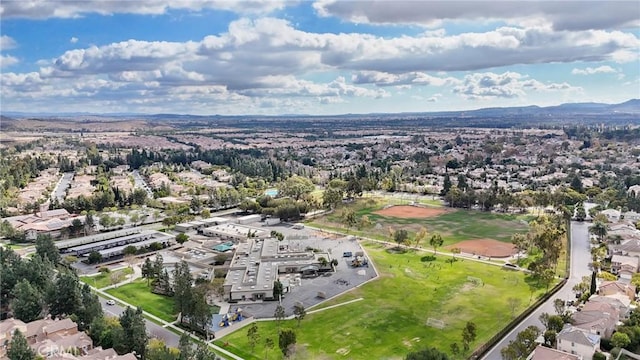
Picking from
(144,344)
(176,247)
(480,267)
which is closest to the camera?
(144,344)

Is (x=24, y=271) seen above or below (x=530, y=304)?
above

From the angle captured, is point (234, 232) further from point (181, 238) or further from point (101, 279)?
point (101, 279)

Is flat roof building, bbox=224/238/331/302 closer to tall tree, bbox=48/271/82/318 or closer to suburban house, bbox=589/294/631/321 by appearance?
tall tree, bbox=48/271/82/318

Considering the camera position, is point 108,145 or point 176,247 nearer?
point 176,247

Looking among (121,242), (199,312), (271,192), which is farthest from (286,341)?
(271,192)

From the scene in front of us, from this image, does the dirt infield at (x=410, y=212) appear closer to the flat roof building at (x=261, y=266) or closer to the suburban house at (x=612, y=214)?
the suburban house at (x=612, y=214)

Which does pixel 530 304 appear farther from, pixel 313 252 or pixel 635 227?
pixel 635 227

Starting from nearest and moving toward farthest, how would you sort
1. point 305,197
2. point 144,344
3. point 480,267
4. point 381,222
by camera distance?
1. point 144,344
2. point 480,267
3. point 381,222
4. point 305,197

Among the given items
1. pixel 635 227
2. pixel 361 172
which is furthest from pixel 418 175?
pixel 635 227
